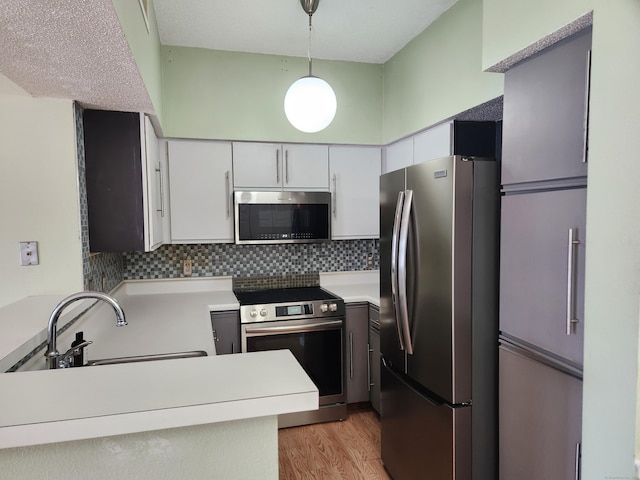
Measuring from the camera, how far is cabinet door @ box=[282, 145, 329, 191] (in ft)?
9.69

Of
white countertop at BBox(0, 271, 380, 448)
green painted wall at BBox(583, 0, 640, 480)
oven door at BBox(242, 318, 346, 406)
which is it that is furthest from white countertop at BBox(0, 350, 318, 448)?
oven door at BBox(242, 318, 346, 406)

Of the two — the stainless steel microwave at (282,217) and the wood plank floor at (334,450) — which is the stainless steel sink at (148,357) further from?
the stainless steel microwave at (282,217)


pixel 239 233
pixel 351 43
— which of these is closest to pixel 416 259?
pixel 239 233

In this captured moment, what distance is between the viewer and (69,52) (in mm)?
1303

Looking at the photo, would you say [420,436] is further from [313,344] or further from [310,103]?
[310,103]

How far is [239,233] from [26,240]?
1.28 meters

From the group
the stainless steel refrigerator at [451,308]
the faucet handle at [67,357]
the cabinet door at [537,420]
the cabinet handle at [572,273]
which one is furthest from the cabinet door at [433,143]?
the faucet handle at [67,357]

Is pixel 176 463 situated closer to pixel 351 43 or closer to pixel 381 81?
pixel 351 43

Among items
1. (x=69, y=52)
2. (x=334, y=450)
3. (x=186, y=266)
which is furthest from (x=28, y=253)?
(x=334, y=450)

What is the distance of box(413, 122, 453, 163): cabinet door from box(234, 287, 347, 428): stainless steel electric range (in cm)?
114

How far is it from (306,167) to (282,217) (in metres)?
0.43

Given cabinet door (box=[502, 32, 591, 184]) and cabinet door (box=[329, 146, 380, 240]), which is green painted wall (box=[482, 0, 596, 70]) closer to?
cabinet door (box=[502, 32, 591, 184])

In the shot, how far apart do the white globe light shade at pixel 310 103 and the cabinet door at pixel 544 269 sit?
3.60 feet

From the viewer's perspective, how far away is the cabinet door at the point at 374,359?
276 centimetres
